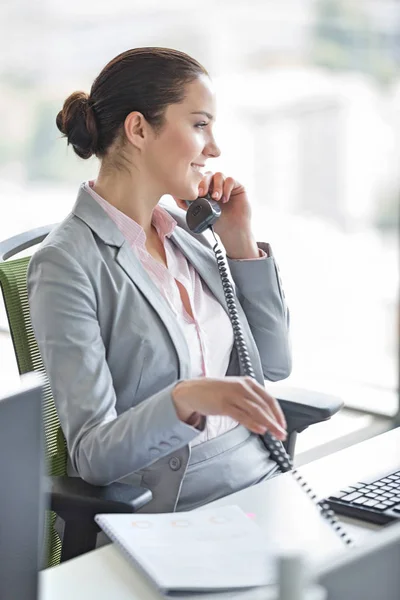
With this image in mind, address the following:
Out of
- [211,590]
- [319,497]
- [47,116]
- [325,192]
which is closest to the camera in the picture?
[211,590]

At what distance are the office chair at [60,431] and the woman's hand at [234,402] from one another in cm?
17

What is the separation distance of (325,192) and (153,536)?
240cm

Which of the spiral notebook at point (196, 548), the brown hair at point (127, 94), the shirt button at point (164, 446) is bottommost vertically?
the spiral notebook at point (196, 548)

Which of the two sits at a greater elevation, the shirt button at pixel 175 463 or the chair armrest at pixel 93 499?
the chair armrest at pixel 93 499

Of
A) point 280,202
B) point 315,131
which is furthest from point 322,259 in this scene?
point 315,131

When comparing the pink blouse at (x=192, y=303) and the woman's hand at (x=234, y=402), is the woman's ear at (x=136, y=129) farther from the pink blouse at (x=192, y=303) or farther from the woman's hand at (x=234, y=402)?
the woman's hand at (x=234, y=402)

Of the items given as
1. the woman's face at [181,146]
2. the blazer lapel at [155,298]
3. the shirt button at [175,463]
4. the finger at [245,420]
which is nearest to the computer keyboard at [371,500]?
the finger at [245,420]

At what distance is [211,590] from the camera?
114 centimetres

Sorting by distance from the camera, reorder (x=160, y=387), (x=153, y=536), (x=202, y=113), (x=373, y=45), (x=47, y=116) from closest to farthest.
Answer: (x=153, y=536)
(x=160, y=387)
(x=202, y=113)
(x=373, y=45)
(x=47, y=116)

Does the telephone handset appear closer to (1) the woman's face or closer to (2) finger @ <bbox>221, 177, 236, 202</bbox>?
(2) finger @ <bbox>221, 177, 236, 202</bbox>

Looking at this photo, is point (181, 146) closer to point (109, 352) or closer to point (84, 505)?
point (109, 352)

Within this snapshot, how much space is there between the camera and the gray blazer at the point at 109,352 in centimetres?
155

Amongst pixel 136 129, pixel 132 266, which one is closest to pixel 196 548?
pixel 132 266

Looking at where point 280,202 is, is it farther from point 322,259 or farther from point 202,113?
point 202,113
